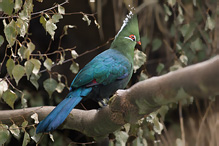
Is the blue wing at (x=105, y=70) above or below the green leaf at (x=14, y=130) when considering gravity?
above

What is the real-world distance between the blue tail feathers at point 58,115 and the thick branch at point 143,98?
134 millimetres

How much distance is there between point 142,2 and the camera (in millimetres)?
2361

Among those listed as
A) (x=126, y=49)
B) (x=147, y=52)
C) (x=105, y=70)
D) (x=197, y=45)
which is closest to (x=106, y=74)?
(x=105, y=70)

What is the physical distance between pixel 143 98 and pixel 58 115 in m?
0.44

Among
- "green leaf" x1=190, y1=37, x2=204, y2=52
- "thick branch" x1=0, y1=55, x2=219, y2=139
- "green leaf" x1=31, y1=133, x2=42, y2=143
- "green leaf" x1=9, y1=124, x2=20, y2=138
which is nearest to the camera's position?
"thick branch" x1=0, y1=55, x2=219, y2=139

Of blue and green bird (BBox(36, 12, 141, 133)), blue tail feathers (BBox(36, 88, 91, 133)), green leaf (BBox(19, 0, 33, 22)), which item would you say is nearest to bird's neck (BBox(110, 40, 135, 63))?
blue and green bird (BBox(36, 12, 141, 133))

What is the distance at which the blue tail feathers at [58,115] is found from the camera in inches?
56.1

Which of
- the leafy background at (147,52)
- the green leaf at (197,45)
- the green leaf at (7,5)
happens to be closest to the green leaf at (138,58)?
the leafy background at (147,52)

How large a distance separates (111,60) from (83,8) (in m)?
0.92

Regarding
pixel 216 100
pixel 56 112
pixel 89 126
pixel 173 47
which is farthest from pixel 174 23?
pixel 56 112

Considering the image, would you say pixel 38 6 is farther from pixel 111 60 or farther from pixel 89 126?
pixel 89 126

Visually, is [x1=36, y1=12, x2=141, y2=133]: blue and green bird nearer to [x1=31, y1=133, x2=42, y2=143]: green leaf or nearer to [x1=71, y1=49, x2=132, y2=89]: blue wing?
[x1=71, y1=49, x2=132, y2=89]: blue wing

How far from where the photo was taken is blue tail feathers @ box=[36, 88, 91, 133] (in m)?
1.42

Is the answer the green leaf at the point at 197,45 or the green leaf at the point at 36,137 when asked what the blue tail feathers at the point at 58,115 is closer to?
the green leaf at the point at 36,137
